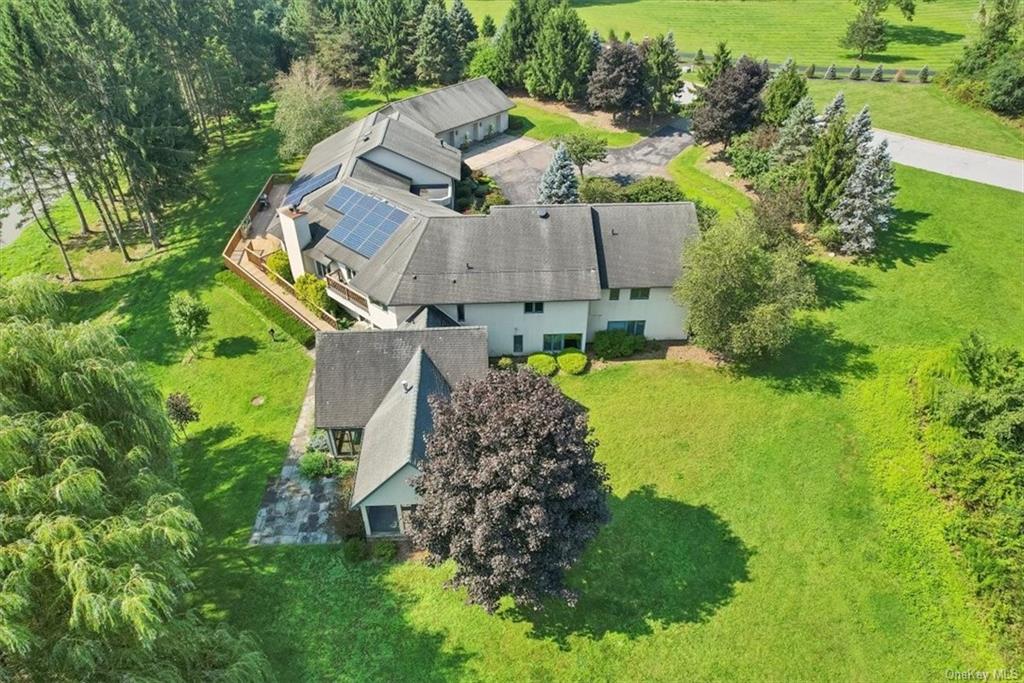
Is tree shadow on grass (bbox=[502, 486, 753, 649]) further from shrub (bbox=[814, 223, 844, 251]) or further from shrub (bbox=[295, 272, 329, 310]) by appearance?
shrub (bbox=[814, 223, 844, 251])

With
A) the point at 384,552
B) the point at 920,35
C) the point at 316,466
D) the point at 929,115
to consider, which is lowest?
the point at 384,552

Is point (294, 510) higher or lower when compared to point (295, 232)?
lower

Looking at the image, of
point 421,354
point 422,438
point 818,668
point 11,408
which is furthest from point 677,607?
point 11,408

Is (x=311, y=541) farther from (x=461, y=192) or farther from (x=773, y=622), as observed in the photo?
(x=461, y=192)

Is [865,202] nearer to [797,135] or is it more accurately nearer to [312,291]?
[797,135]

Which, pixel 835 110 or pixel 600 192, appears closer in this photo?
pixel 600 192

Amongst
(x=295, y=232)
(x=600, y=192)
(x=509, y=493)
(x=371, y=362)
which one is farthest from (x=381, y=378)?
(x=600, y=192)
